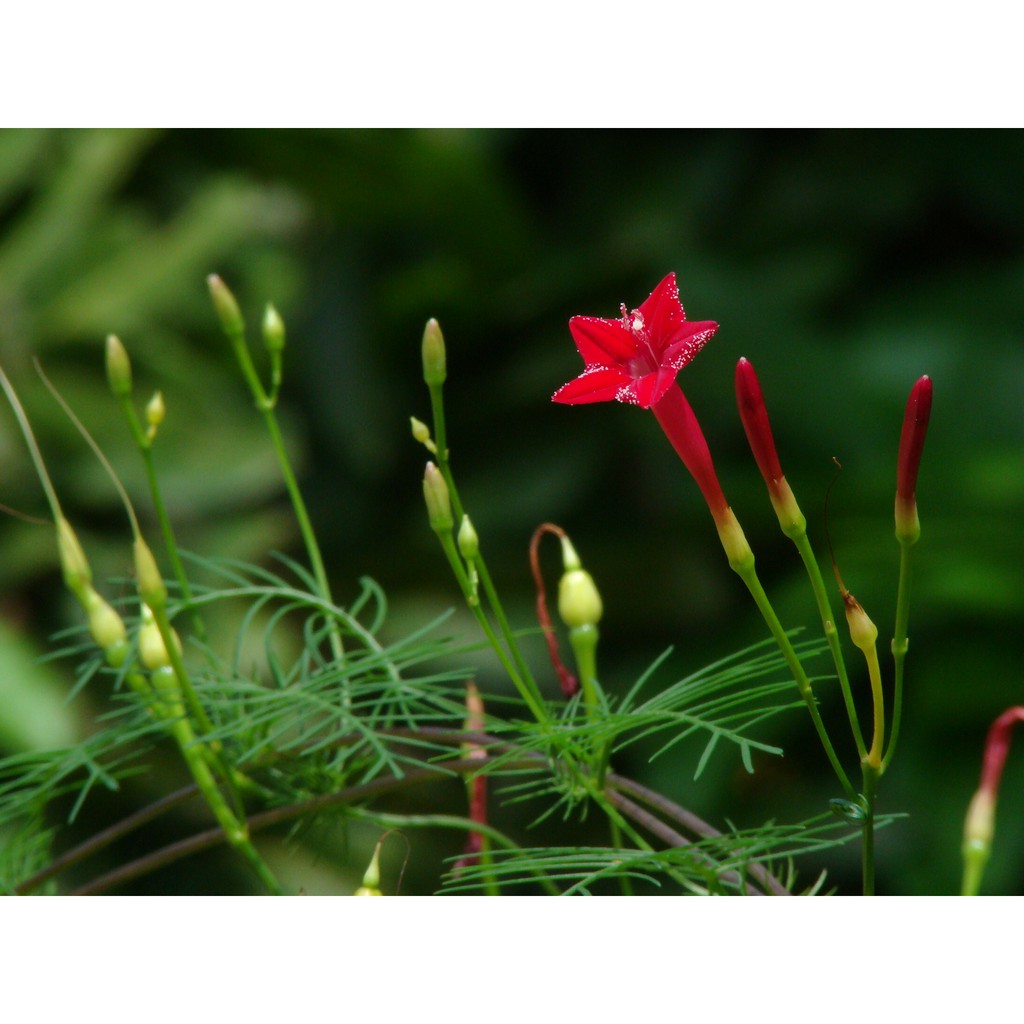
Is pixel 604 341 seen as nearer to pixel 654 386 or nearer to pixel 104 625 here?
pixel 654 386

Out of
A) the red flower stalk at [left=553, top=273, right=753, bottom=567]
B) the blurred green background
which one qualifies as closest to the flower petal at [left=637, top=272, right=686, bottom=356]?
the red flower stalk at [left=553, top=273, right=753, bottom=567]

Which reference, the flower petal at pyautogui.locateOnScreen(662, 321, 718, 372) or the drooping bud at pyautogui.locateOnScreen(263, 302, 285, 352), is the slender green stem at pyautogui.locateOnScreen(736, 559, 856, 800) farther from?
the drooping bud at pyautogui.locateOnScreen(263, 302, 285, 352)

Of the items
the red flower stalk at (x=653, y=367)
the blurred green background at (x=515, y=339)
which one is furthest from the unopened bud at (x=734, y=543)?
the blurred green background at (x=515, y=339)

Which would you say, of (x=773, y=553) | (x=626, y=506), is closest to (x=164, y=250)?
(x=626, y=506)

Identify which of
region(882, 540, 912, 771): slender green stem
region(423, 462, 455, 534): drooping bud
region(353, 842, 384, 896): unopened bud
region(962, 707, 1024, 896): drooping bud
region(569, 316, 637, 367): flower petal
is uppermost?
region(569, 316, 637, 367): flower petal

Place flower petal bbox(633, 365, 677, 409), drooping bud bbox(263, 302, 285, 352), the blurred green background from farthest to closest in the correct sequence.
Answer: the blurred green background → drooping bud bbox(263, 302, 285, 352) → flower petal bbox(633, 365, 677, 409)

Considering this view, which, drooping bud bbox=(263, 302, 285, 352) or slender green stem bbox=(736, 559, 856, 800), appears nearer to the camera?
slender green stem bbox=(736, 559, 856, 800)

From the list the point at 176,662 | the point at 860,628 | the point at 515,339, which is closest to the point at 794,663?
the point at 860,628
